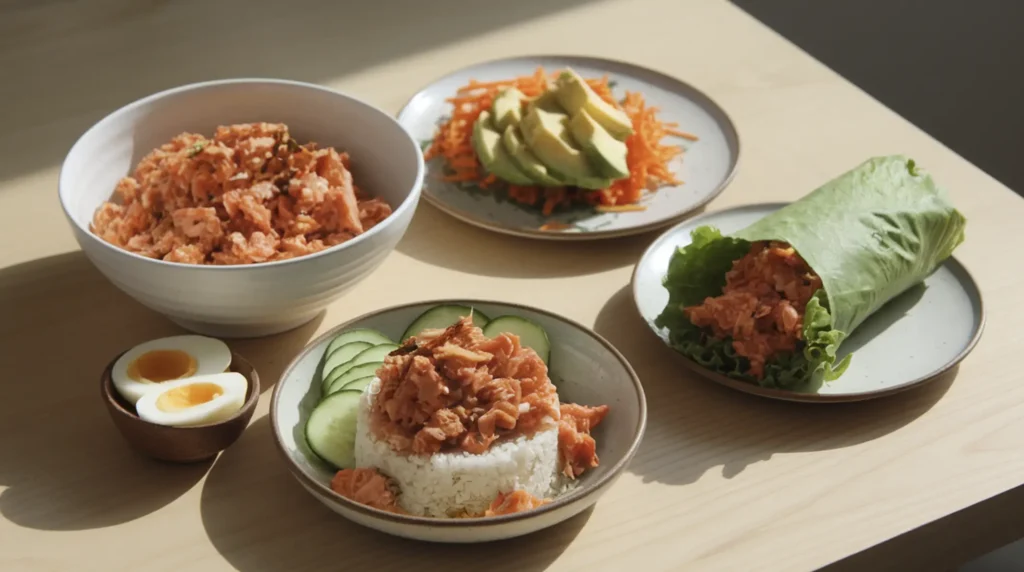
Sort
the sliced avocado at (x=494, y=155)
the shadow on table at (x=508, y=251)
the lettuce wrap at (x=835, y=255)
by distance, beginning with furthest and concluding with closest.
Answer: the sliced avocado at (x=494, y=155) < the shadow on table at (x=508, y=251) < the lettuce wrap at (x=835, y=255)

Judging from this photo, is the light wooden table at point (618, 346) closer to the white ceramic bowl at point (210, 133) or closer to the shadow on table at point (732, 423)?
the shadow on table at point (732, 423)

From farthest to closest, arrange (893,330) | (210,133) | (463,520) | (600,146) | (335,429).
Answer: (600,146) → (210,133) → (893,330) → (335,429) → (463,520)

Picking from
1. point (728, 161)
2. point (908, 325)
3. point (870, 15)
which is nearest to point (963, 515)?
point (908, 325)

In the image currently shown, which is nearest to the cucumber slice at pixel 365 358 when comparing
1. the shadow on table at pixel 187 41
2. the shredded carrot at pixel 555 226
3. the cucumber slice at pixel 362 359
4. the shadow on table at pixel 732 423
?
the cucumber slice at pixel 362 359

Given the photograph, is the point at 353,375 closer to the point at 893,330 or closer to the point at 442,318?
the point at 442,318

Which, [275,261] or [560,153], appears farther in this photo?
[560,153]

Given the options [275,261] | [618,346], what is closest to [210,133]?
[275,261]

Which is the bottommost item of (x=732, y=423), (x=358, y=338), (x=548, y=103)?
(x=732, y=423)
